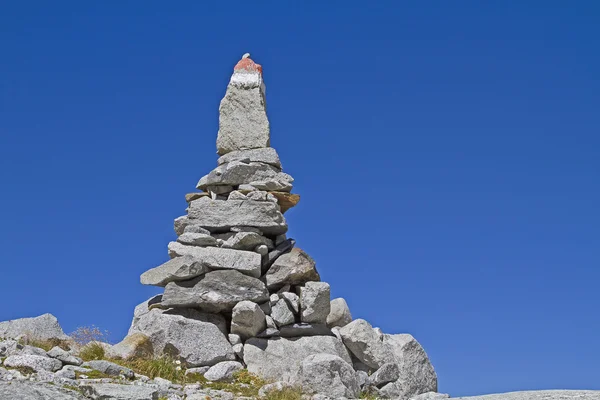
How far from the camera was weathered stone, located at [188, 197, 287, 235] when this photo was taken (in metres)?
20.5

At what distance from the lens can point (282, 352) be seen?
19.0 meters

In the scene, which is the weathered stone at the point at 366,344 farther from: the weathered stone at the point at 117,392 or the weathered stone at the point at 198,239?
the weathered stone at the point at 117,392

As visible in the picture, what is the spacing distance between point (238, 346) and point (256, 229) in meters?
3.16

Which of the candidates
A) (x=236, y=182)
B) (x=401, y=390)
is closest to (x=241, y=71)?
(x=236, y=182)

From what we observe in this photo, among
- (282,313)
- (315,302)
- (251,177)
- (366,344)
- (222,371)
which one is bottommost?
(222,371)

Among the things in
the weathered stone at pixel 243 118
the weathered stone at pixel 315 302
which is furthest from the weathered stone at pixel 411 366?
the weathered stone at pixel 243 118

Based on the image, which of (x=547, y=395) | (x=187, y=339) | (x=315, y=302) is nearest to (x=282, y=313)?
(x=315, y=302)

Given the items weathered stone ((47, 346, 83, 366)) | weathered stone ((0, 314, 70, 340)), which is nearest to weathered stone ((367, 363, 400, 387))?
weathered stone ((47, 346, 83, 366))

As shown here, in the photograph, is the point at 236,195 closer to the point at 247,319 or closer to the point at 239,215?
the point at 239,215

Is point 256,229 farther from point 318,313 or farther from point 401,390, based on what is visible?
point 401,390

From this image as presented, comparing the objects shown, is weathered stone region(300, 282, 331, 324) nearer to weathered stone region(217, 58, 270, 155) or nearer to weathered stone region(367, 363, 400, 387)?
weathered stone region(367, 363, 400, 387)

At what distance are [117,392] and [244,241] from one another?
23.9 ft

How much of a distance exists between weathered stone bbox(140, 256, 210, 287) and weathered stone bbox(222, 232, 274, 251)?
0.87 m

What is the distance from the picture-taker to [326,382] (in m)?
16.4
